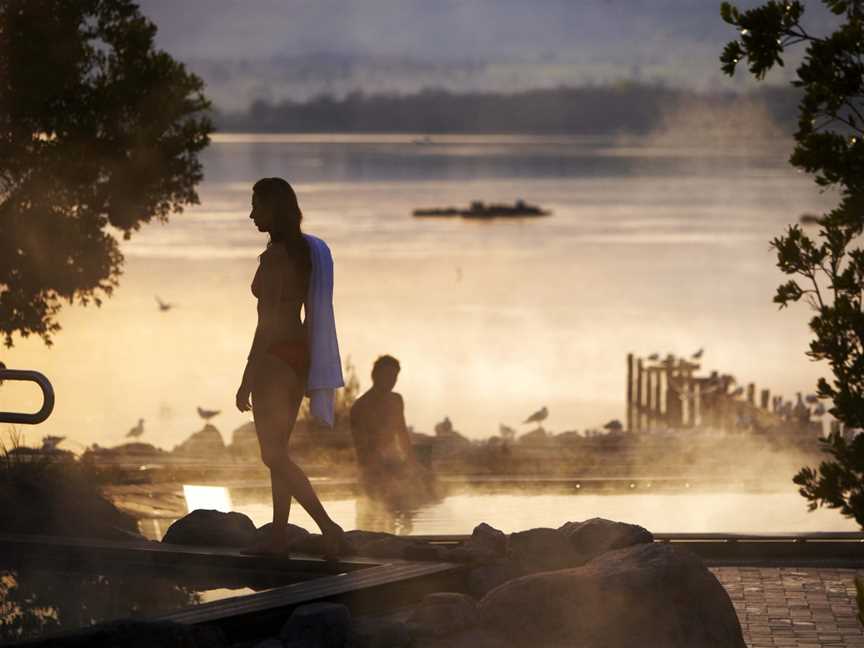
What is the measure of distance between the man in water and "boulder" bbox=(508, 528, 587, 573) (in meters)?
3.92

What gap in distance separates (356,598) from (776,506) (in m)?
6.11

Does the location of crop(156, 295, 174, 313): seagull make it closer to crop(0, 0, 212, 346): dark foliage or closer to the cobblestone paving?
crop(0, 0, 212, 346): dark foliage

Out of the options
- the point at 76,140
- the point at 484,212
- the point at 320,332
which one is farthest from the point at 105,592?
the point at 484,212

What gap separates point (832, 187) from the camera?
26.0 ft

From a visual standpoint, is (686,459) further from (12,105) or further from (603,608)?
(603,608)

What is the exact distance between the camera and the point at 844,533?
35.7 ft

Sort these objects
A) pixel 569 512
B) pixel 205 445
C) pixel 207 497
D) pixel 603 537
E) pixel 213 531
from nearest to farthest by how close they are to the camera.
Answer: pixel 603 537
pixel 213 531
pixel 569 512
pixel 207 497
pixel 205 445

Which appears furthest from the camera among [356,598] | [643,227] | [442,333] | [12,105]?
[643,227]

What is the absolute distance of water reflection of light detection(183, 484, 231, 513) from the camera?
13.3 m

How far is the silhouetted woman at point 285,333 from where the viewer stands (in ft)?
29.2

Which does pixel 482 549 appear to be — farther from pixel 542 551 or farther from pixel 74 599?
pixel 74 599

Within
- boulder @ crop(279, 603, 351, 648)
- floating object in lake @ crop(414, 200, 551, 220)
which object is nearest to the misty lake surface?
boulder @ crop(279, 603, 351, 648)

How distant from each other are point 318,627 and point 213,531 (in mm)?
2232

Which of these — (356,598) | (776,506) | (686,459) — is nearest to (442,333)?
(686,459)
